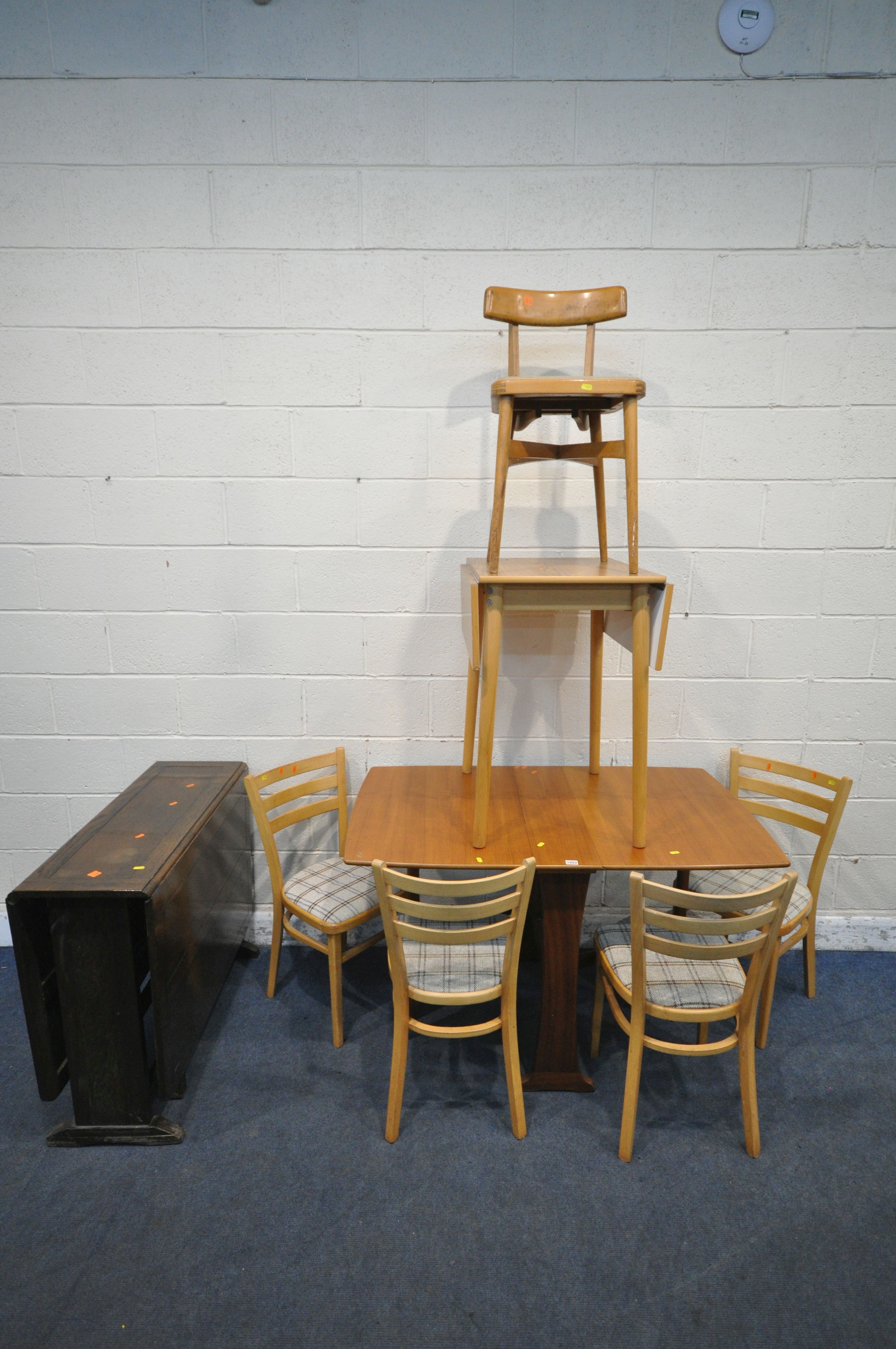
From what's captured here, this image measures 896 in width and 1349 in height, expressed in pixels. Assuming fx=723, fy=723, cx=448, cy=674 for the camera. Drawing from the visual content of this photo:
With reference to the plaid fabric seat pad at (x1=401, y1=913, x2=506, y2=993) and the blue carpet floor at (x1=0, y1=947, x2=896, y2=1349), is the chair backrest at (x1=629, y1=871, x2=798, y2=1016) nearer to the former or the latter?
the plaid fabric seat pad at (x1=401, y1=913, x2=506, y2=993)

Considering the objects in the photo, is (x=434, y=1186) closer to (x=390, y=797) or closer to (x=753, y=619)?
(x=390, y=797)

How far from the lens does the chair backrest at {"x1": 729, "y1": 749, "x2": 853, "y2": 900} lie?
248cm

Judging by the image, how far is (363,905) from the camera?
2412mm

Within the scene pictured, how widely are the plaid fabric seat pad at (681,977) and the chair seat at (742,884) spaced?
0.33 m

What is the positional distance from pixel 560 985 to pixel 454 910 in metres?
0.51

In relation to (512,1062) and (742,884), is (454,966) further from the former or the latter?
(742,884)

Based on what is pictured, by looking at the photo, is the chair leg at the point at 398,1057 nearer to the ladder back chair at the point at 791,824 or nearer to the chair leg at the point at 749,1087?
the chair leg at the point at 749,1087

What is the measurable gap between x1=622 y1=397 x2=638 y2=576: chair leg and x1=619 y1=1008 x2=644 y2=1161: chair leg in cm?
Result: 119

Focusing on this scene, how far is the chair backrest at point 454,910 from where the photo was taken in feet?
5.83

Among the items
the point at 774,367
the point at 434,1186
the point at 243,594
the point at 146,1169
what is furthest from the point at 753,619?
the point at 146,1169

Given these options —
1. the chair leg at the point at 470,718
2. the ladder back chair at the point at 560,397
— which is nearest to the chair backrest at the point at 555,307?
the ladder back chair at the point at 560,397

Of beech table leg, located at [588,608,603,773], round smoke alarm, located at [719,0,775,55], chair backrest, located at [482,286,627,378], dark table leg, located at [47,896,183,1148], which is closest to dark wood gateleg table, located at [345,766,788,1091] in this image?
beech table leg, located at [588,608,603,773]

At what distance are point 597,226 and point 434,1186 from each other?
9.56 ft

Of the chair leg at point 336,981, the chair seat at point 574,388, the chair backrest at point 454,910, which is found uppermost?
the chair seat at point 574,388
